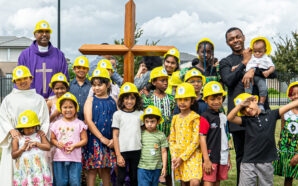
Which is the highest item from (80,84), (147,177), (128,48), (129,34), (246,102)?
(129,34)

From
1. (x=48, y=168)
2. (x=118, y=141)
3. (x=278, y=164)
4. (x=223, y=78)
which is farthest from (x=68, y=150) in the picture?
(x=278, y=164)

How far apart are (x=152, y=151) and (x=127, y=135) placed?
1.30 ft

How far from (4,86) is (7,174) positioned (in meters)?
23.3

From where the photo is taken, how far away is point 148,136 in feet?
13.3

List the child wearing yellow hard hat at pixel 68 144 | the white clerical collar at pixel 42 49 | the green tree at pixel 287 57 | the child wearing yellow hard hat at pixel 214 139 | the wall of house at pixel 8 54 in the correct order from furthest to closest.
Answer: the wall of house at pixel 8 54 < the green tree at pixel 287 57 < the white clerical collar at pixel 42 49 < the child wearing yellow hard hat at pixel 68 144 < the child wearing yellow hard hat at pixel 214 139

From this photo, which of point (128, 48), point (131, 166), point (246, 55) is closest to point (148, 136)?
point (131, 166)

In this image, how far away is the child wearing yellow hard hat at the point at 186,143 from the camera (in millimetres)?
3764

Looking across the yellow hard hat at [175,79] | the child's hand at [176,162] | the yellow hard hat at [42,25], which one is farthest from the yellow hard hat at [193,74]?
the yellow hard hat at [42,25]

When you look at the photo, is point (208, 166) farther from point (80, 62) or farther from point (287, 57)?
point (287, 57)

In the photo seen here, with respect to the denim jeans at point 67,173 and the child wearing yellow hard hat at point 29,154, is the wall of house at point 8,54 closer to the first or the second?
the child wearing yellow hard hat at point 29,154

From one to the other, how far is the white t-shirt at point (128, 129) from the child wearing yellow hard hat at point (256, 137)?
1.23 metres

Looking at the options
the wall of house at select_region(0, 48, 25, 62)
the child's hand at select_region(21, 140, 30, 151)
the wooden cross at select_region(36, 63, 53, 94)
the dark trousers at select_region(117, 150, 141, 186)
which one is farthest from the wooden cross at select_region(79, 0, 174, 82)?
the wall of house at select_region(0, 48, 25, 62)

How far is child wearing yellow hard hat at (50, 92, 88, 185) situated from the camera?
13.2 feet

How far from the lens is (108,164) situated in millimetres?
4168
